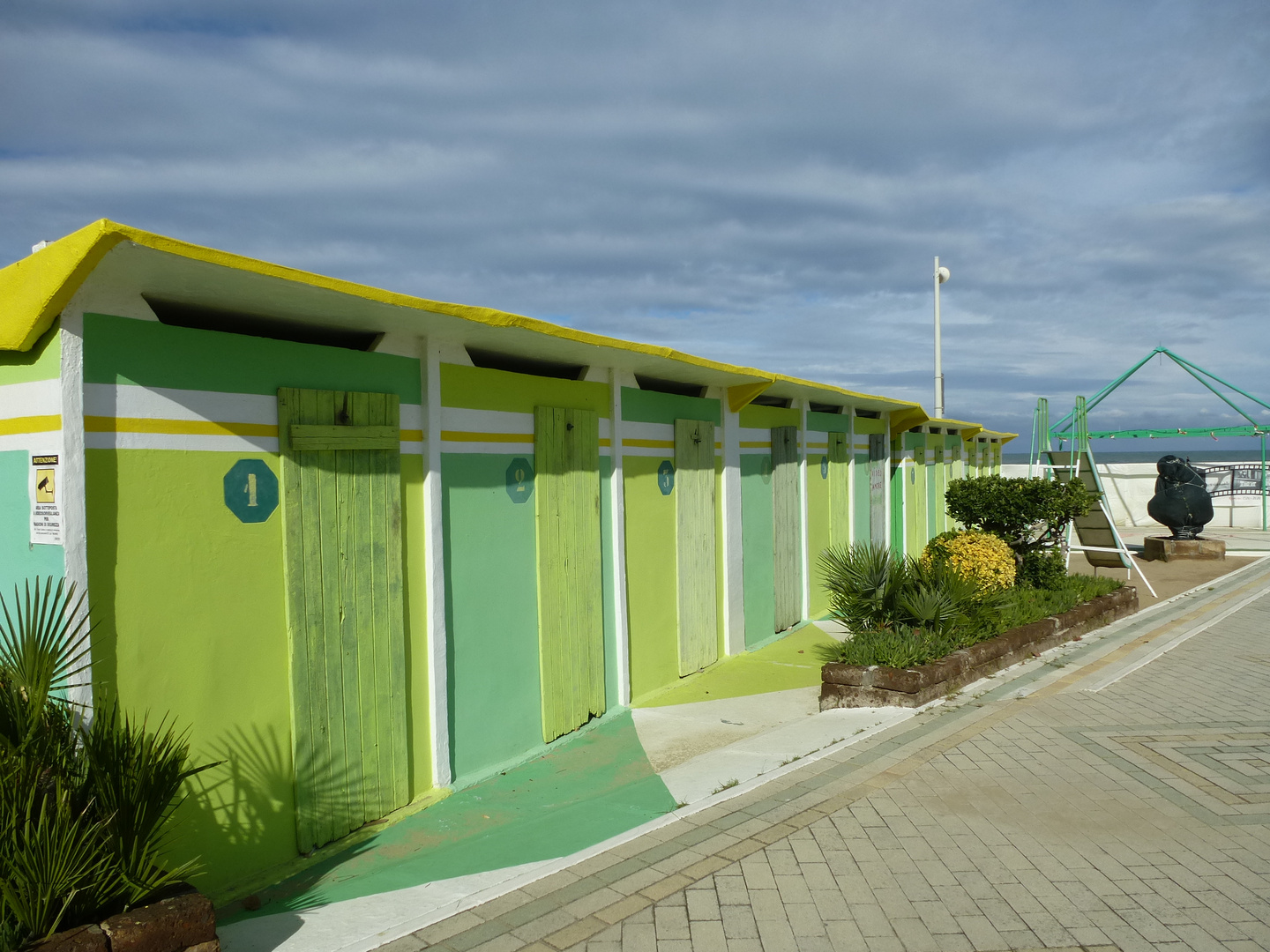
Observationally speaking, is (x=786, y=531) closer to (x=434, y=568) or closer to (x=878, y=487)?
(x=878, y=487)

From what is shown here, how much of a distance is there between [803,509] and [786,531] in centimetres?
64

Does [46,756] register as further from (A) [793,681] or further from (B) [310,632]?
(A) [793,681]

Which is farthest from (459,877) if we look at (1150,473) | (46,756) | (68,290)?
(1150,473)

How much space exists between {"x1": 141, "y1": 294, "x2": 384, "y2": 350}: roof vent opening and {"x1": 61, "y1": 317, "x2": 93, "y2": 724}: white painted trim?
48cm

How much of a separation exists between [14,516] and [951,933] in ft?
15.7

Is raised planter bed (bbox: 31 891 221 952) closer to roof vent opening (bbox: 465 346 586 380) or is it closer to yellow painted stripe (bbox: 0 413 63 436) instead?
yellow painted stripe (bbox: 0 413 63 436)

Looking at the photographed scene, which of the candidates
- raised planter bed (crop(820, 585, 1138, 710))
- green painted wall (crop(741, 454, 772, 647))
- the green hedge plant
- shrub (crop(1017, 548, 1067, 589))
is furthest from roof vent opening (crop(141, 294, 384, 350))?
shrub (crop(1017, 548, 1067, 589))

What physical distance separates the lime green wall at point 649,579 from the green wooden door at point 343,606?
10.0ft

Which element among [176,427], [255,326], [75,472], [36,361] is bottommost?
[75,472]

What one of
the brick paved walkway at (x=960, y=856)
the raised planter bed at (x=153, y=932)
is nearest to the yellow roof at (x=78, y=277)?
the raised planter bed at (x=153, y=932)

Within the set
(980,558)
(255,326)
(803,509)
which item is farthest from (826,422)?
(255,326)

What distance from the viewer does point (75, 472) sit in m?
4.08

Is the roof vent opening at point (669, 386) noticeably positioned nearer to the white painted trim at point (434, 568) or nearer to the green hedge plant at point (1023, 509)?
the white painted trim at point (434, 568)

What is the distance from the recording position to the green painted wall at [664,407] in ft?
28.2
